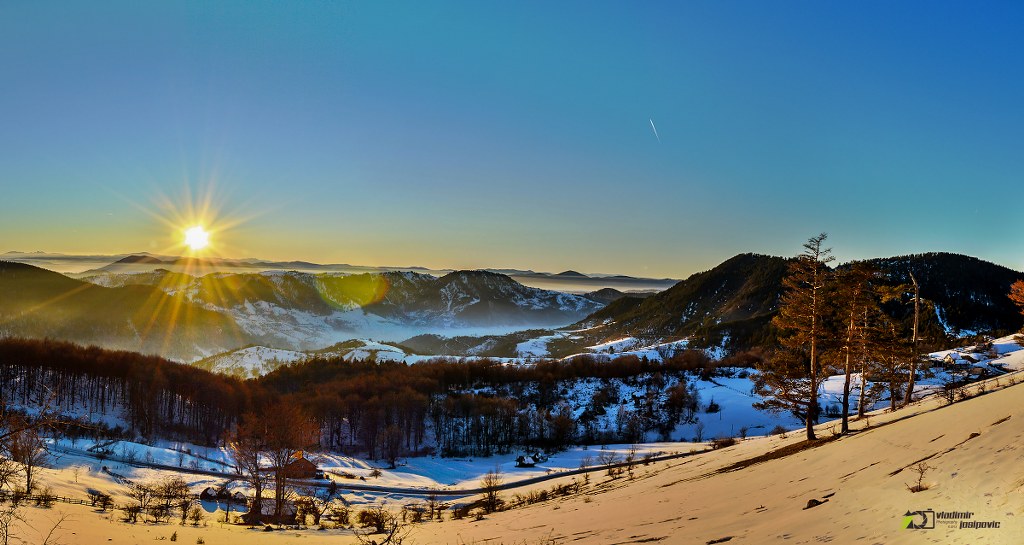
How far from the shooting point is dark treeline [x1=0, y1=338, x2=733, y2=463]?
112 metres

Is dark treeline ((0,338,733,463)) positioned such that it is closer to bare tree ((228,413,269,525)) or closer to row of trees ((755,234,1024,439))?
bare tree ((228,413,269,525))

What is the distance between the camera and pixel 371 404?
119000 millimetres

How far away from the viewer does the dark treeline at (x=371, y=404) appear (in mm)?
112375

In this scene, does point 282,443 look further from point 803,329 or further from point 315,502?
point 803,329

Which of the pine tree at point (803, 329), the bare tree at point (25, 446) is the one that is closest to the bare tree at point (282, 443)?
the bare tree at point (25, 446)

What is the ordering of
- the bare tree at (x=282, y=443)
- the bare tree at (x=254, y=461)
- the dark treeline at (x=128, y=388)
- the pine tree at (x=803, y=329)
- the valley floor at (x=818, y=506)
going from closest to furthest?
the valley floor at (x=818, y=506) → the pine tree at (x=803, y=329) → the bare tree at (x=254, y=461) → the bare tree at (x=282, y=443) → the dark treeline at (x=128, y=388)

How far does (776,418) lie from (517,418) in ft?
178

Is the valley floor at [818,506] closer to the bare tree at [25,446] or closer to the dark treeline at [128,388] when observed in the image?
the bare tree at [25,446]

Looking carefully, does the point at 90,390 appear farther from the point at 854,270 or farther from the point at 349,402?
the point at 854,270

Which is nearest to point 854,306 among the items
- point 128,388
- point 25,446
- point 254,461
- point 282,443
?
point 25,446

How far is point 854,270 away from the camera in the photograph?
31.2 meters

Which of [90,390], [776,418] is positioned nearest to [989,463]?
[776,418]

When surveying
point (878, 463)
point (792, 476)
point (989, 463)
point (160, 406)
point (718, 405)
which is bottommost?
point (160, 406)

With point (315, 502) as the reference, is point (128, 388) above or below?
below
